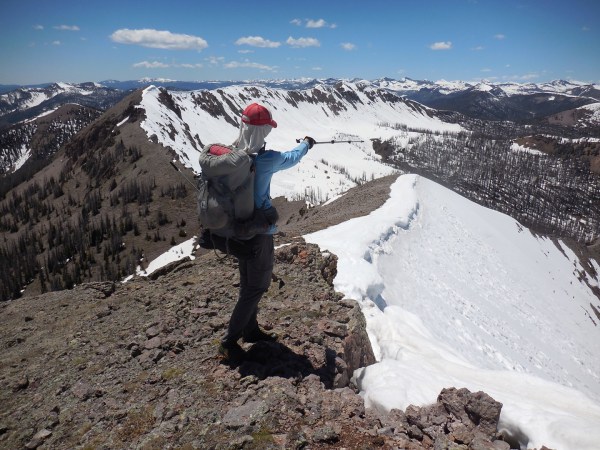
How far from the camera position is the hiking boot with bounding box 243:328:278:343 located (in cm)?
627

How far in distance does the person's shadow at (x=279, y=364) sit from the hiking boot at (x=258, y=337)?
144mm

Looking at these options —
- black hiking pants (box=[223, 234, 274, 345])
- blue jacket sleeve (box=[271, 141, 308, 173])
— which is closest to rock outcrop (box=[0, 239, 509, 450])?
black hiking pants (box=[223, 234, 274, 345])

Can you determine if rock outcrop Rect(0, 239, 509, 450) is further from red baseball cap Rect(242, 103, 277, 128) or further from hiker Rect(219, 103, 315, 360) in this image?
red baseball cap Rect(242, 103, 277, 128)

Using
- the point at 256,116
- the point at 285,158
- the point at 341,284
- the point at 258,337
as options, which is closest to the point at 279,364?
the point at 258,337

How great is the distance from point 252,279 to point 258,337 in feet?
4.44

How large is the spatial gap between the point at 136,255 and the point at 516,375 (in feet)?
154

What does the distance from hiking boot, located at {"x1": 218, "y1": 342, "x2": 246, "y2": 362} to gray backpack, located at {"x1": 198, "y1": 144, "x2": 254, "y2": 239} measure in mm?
1861

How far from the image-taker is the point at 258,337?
249 inches

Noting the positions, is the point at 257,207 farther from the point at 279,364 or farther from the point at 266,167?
the point at 279,364

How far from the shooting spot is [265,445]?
4102 mm

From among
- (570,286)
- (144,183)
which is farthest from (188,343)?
(144,183)

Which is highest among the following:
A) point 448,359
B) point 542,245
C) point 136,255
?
point 448,359

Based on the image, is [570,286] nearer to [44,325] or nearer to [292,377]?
[292,377]

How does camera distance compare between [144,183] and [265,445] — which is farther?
[144,183]
